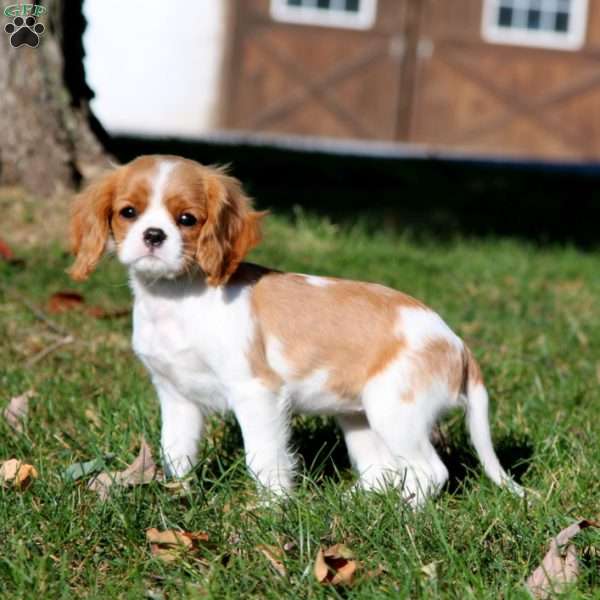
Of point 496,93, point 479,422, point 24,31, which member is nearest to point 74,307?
point 24,31

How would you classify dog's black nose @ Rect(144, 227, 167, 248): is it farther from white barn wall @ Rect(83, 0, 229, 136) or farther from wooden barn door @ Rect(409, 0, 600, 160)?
wooden barn door @ Rect(409, 0, 600, 160)

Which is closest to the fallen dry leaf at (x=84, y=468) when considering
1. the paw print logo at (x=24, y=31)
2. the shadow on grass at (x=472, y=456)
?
the shadow on grass at (x=472, y=456)

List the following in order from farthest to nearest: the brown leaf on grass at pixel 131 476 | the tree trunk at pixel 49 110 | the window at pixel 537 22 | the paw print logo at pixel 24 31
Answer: the window at pixel 537 22 → the tree trunk at pixel 49 110 → the paw print logo at pixel 24 31 → the brown leaf on grass at pixel 131 476

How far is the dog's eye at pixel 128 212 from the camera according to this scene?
3.63 metres

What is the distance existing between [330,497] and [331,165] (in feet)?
29.2

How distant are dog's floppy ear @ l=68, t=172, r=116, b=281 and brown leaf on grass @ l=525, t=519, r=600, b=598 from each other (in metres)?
1.66

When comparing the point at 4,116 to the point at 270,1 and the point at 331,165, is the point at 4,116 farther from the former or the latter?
the point at 270,1

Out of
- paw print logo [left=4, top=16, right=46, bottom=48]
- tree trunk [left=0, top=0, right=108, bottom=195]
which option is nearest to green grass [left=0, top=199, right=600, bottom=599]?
tree trunk [left=0, top=0, right=108, bottom=195]

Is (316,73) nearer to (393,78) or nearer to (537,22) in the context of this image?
(393,78)

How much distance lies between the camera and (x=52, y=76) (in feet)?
23.8

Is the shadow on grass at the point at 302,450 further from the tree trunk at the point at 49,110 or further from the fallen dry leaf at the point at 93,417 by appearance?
the tree trunk at the point at 49,110

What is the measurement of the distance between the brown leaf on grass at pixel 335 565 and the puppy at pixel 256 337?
45 centimetres

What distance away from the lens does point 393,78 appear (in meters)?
18.7

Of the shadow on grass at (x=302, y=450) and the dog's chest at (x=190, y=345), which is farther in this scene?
the shadow on grass at (x=302, y=450)
